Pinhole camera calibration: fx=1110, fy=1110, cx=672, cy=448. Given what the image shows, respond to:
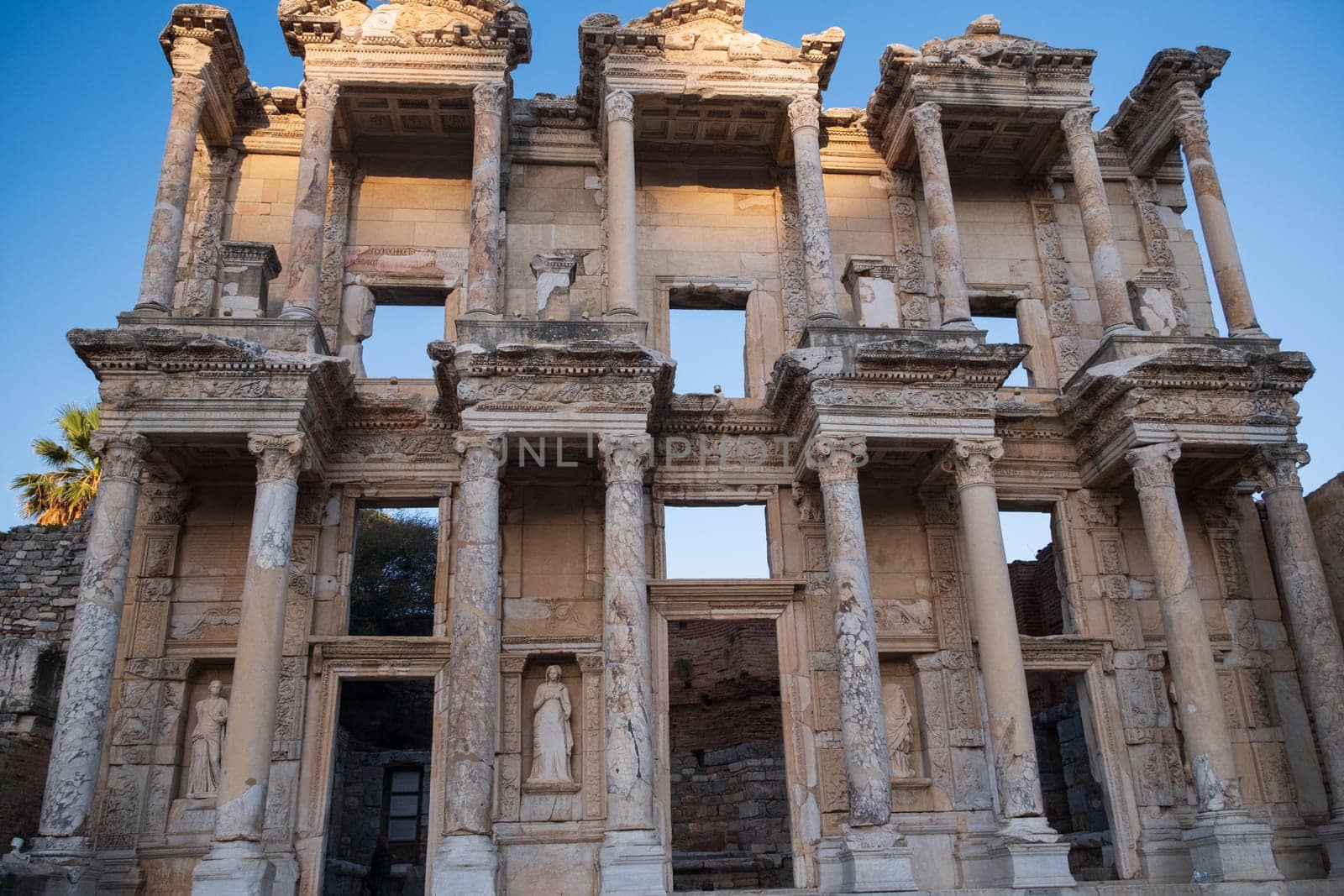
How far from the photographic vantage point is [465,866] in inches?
451

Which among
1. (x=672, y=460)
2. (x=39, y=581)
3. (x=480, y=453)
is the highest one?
(x=672, y=460)

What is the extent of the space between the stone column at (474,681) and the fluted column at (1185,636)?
321 inches

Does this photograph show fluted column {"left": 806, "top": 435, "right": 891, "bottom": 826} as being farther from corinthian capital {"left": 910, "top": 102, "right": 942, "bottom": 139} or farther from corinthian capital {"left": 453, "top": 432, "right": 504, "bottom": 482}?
corinthian capital {"left": 910, "top": 102, "right": 942, "bottom": 139}

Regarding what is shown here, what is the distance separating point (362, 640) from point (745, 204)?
868 cm

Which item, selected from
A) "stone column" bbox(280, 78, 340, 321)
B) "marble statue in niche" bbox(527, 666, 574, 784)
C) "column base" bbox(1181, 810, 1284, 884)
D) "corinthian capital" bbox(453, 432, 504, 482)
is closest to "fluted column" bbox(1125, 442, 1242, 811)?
"column base" bbox(1181, 810, 1284, 884)

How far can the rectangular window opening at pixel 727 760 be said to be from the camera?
61.1ft

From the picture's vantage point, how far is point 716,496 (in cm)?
1522

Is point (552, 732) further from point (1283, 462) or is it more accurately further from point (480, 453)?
point (1283, 462)

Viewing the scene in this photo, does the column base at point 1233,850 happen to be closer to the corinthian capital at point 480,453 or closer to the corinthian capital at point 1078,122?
the corinthian capital at point 480,453

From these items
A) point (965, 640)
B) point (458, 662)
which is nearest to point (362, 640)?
point (458, 662)

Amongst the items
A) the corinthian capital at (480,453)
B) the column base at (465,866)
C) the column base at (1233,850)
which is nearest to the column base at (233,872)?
the column base at (465,866)

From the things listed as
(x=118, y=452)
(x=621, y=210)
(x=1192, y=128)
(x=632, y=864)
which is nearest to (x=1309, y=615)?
(x=1192, y=128)

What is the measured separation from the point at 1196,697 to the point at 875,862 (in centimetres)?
451

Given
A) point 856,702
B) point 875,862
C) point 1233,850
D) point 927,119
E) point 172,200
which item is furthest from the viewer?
point 927,119
